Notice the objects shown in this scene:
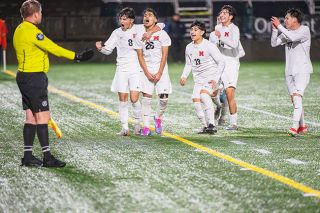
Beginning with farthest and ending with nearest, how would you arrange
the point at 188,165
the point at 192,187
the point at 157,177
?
1. the point at 188,165
2. the point at 157,177
3. the point at 192,187

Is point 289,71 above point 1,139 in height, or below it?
above

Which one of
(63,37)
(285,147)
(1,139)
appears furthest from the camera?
(63,37)

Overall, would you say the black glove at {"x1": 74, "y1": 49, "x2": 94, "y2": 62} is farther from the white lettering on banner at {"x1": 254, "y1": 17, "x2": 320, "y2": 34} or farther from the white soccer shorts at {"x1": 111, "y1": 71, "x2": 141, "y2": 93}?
the white lettering on banner at {"x1": 254, "y1": 17, "x2": 320, "y2": 34}

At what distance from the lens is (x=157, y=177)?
9516mm

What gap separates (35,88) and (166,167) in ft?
5.31

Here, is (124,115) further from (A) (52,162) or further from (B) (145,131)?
(A) (52,162)

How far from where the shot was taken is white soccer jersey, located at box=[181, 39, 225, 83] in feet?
44.0

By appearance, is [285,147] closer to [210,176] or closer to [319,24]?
[210,176]

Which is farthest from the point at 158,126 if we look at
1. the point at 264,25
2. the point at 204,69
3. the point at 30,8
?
the point at 264,25

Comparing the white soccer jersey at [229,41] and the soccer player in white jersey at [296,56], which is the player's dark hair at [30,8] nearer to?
the soccer player in white jersey at [296,56]

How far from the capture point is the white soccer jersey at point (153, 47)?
43.2ft

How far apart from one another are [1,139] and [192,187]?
4557mm

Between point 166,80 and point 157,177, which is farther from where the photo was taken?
point 166,80

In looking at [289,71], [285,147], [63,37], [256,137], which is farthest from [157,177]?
[63,37]
